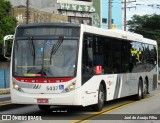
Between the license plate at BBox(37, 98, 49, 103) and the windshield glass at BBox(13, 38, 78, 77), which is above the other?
the windshield glass at BBox(13, 38, 78, 77)

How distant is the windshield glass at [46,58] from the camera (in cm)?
1377

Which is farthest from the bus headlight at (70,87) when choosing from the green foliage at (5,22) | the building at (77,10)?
the building at (77,10)

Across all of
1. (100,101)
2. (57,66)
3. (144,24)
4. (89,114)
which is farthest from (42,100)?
(144,24)

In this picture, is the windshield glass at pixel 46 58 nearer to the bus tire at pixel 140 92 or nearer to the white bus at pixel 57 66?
the white bus at pixel 57 66

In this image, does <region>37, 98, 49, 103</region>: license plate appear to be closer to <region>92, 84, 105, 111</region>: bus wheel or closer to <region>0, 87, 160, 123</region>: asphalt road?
<region>0, 87, 160, 123</region>: asphalt road

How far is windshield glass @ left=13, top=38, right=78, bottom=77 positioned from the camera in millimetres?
13766

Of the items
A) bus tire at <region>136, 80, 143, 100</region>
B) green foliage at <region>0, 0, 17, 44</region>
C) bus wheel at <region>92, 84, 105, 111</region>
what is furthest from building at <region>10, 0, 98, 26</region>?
bus wheel at <region>92, 84, 105, 111</region>

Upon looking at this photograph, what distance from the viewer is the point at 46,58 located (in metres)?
13.9

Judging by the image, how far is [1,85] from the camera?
3041 centimetres

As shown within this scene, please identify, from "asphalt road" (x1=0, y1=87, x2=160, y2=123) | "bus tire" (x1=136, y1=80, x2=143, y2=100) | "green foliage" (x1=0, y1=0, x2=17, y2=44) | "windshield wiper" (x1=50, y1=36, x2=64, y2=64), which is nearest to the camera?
"asphalt road" (x1=0, y1=87, x2=160, y2=123)

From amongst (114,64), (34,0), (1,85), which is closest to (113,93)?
(114,64)

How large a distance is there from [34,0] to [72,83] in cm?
6195

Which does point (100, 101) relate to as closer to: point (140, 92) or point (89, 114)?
point (89, 114)

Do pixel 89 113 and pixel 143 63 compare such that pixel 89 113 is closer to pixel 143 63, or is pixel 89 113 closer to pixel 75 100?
pixel 75 100
